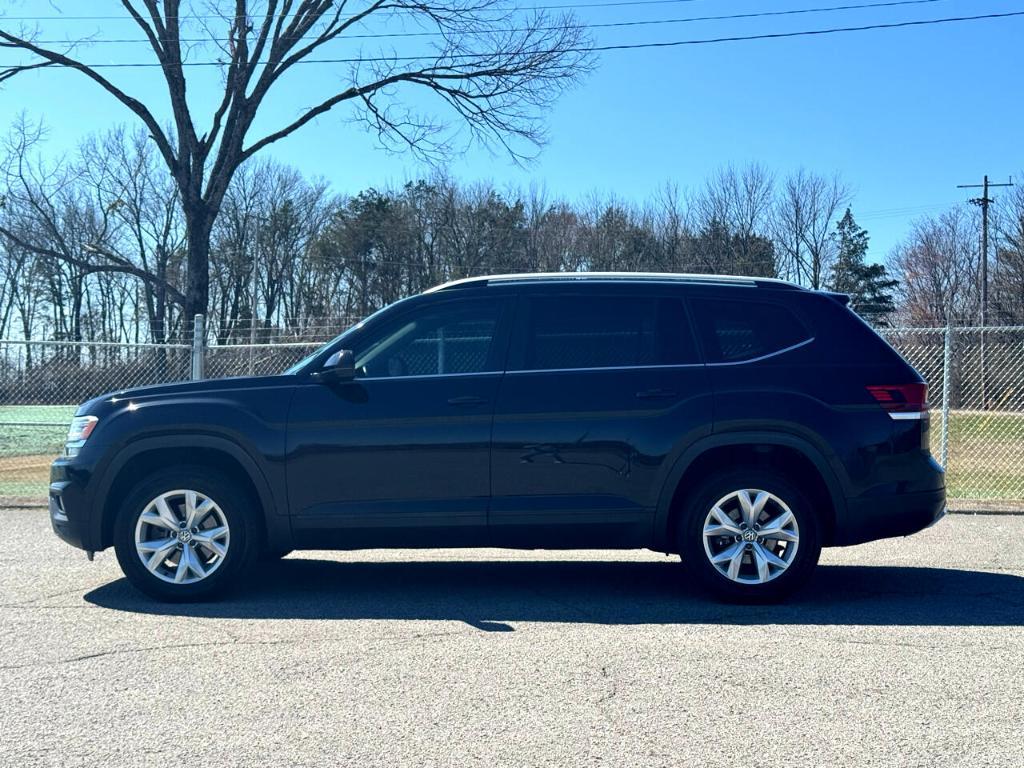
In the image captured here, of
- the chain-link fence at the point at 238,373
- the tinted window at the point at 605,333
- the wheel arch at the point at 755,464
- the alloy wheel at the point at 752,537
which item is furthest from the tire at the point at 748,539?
the chain-link fence at the point at 238,373

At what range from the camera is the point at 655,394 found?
599cm

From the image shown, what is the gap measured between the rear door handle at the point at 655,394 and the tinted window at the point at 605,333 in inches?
7.6

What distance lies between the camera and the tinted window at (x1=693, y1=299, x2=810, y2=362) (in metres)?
6.14

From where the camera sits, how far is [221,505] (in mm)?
6016

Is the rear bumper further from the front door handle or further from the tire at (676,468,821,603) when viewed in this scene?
the front door handle

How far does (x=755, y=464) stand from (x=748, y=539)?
0.48 meters

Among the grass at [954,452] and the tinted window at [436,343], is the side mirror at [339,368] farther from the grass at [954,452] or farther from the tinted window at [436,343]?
the grass at [954,452]

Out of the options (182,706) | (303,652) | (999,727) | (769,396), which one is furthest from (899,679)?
(182,706)

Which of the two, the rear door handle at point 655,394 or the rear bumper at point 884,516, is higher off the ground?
the rear door handle at point 655,394

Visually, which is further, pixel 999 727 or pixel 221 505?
pixel 221 505

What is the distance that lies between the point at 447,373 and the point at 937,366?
9971mm

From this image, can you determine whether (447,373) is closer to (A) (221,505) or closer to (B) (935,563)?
(A) (221,505)

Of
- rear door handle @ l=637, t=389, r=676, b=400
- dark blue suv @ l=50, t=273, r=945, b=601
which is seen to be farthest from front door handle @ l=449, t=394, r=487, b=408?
rear door handle @ l=637, t=389, r=676, b=400

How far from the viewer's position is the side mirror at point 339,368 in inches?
233
